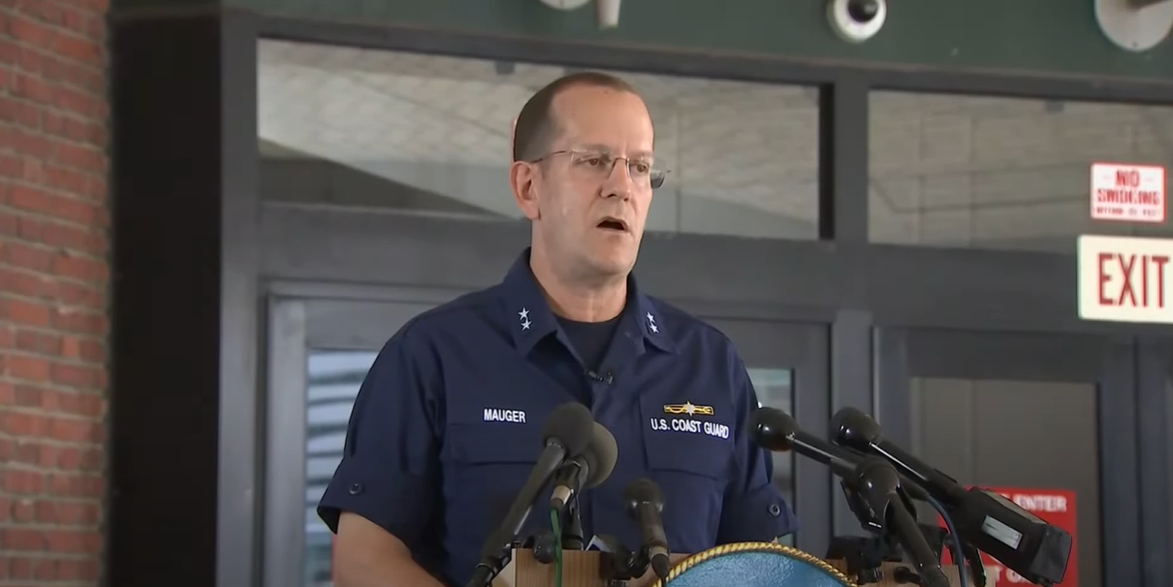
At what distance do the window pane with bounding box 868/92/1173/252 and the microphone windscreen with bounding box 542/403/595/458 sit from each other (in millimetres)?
3550

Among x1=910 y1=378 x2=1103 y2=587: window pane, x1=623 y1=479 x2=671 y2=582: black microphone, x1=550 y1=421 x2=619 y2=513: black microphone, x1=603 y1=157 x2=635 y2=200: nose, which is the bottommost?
x1=910 y1=378 x2=1103 y2=587: window pane

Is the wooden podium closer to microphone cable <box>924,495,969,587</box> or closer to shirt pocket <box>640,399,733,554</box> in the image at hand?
microphone cable <box>924,495,969,587</box>

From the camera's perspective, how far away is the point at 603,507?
6.70 ft

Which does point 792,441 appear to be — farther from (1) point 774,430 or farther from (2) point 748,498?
(2) point 748,498

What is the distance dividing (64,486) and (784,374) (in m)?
2.13

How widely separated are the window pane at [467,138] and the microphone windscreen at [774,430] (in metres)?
2.56

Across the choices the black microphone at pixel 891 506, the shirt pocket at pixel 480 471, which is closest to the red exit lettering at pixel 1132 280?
the shirt pocket at pixel 480 471

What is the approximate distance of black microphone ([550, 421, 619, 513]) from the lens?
1509 millimetres

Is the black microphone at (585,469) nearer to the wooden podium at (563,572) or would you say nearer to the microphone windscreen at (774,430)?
the wooden podium at (563,572)

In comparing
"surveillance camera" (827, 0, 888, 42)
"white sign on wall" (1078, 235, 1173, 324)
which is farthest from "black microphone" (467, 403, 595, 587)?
"white sign on wall" (1078, 235, 1173, 324)

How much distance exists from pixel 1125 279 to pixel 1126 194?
0.31 m

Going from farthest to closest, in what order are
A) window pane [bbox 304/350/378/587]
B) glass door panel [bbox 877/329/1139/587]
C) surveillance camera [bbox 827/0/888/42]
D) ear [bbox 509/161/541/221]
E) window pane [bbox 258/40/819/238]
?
glass door panel [bbox 877/329/1139/587], surveillance camera [bbox 827/0/888/42], window pane [bbox 258/40/819/238], window pane [bbox 304/350/378/587], ear [bbox 509/161/541/221]

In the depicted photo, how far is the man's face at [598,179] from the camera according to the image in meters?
2.12

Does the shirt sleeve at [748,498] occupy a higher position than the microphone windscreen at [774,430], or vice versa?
the microphone windscreen at [774,430]
